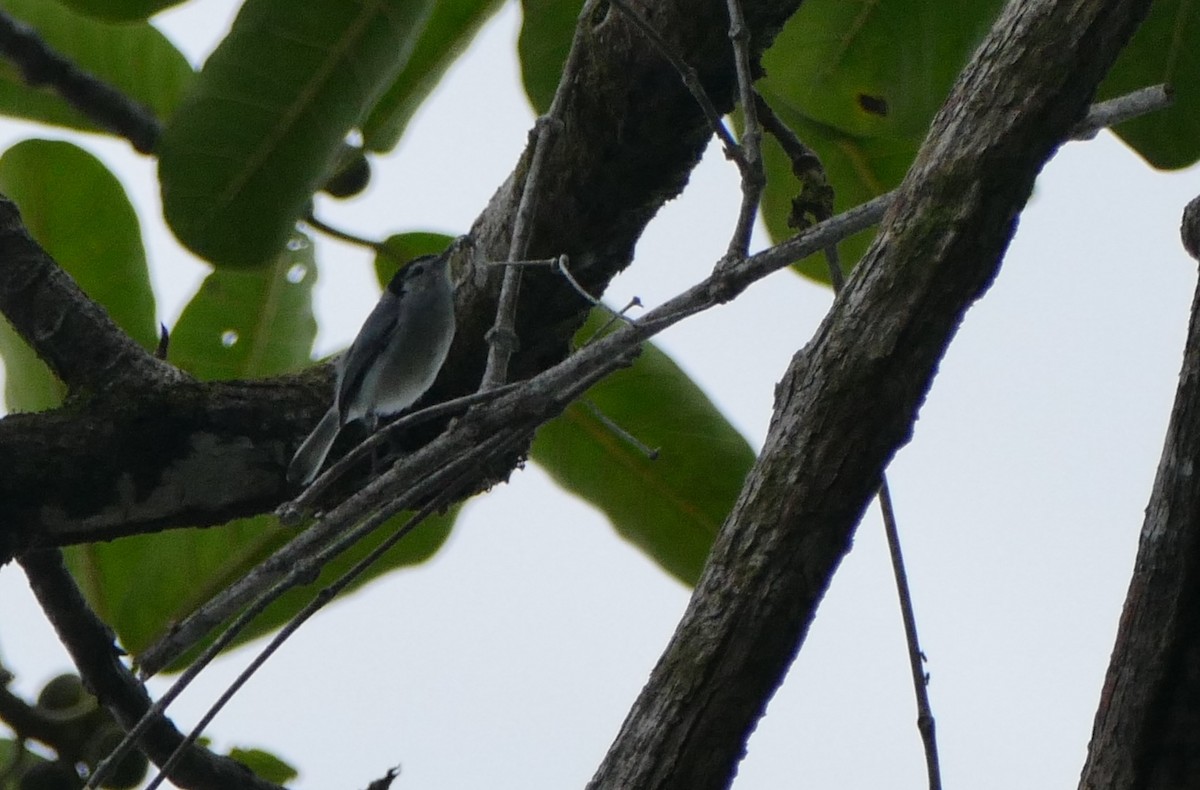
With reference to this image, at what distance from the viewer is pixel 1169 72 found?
2750 mm

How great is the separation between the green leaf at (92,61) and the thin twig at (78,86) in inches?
4.3

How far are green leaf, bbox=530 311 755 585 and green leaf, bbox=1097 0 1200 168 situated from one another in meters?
1.11

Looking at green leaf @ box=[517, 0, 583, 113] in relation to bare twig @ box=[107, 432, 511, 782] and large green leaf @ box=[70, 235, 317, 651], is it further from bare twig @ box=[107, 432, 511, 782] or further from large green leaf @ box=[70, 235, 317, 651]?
bare twig @ box=[107, 432, 511, 782]

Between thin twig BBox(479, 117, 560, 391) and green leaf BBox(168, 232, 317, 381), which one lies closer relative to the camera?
thin twig BBox(479, 117, 560, 391)

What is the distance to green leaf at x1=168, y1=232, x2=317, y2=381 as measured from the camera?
3.08m

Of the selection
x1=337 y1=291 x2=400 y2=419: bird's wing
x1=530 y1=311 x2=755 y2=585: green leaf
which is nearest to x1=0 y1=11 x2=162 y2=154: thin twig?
x1=337 y1=291 x2=400 y2=419: bird's wing

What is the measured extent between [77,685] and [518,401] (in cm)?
160

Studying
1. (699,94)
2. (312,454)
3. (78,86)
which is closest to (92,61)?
(78,86)

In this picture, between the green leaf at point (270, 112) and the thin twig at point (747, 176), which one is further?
the green leaf at point (270, 112)

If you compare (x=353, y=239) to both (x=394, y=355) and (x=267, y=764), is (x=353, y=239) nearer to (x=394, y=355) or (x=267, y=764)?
(x=394, y=355)

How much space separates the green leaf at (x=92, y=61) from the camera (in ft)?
9.73

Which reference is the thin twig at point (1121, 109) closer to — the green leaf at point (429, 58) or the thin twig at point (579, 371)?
the thin twig at point (579, 371)

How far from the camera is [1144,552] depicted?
1445 mm

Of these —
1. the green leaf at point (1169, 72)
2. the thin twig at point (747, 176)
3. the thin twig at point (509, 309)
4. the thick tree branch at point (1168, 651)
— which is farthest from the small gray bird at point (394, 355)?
the green leaf at point (1169, 72)
